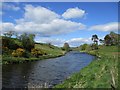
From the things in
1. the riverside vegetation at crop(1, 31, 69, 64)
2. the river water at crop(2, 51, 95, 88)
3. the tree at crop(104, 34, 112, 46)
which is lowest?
the river water at crop(2, 51, 95, 88)

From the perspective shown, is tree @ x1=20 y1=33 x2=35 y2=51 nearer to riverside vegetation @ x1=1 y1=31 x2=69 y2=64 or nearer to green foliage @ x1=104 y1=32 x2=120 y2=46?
riverside vegetation @ x1=1 y1=31 x2=69 y2=64

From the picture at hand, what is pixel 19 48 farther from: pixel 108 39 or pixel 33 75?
pixel 108 39

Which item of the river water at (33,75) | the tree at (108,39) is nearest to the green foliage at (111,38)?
the tree at (108,39)

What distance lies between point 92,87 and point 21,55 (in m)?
68.9

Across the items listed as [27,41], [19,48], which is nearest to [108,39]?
[27,41]

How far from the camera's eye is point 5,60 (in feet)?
225

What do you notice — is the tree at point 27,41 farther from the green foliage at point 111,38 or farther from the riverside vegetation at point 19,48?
the green foliage at point 111,38

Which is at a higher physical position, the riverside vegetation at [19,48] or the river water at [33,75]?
the riverside vegetation at [19,48]

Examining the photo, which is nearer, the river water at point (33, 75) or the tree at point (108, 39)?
the river water at point (33, 75)

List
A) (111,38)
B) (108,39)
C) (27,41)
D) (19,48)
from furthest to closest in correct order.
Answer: (108,39) < (111,38) < (27,41) < (19,48)

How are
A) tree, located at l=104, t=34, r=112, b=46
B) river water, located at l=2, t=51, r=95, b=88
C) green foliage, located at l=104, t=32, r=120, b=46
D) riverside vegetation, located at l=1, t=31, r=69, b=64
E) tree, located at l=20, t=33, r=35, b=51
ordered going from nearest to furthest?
river water, located at l=2, t=51, r=95, b=88
riverside vegetation, located at l=1, t=31, r=69, b=64
tree, located at l=20, t=33, r=35, b=51
green foliage, located at l=104, t=32, r=120, b=46
tree, located at l=104, t=34, r=112, b=46

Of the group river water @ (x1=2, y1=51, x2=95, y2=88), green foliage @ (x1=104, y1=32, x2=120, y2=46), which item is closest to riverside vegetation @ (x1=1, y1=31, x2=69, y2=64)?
river water @ (x1=2, y1=51, x2=95, y2=88)

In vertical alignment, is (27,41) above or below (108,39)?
below

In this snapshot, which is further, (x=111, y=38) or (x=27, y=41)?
(x=111, y=38)
